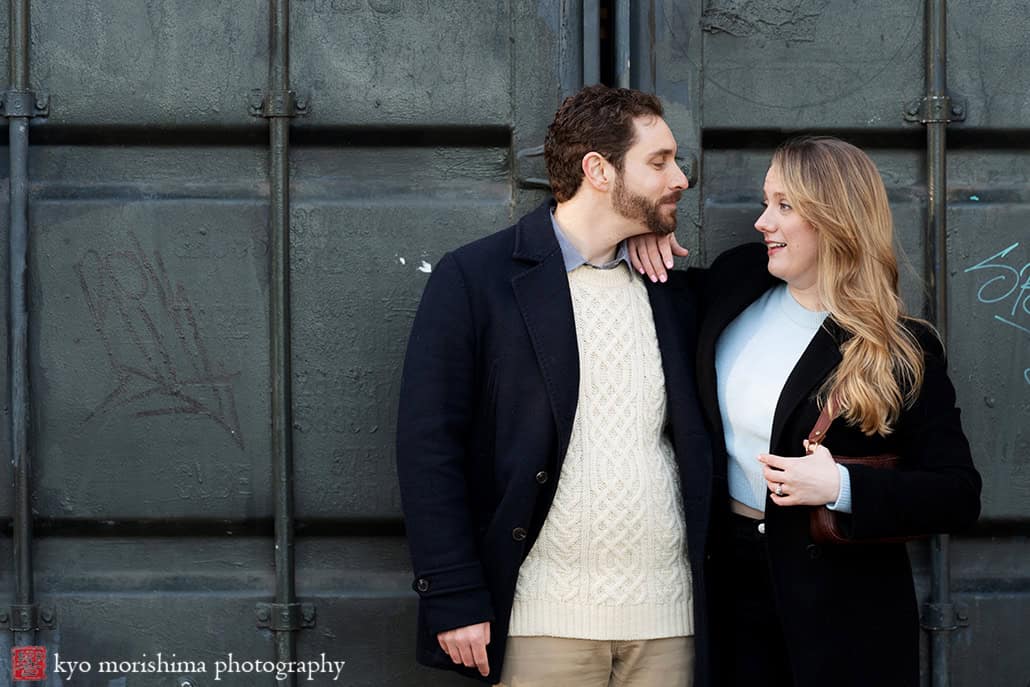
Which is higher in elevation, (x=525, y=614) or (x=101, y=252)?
(x=101, y=252)

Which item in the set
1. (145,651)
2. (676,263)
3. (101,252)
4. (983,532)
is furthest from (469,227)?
(983,532)

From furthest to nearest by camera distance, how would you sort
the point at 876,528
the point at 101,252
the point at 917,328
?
1. the point at 101,252
2. the point at 917,328
3. the point at 876,528

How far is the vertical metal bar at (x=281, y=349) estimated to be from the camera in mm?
2773

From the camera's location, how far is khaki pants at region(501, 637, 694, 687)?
2359 mm

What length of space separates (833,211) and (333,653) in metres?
1.52

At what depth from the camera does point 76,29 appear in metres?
2.82

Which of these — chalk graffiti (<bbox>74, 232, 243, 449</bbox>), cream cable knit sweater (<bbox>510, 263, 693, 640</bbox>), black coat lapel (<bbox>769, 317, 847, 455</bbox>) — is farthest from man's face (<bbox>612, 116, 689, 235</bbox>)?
chalk graffiti (<bbox>74, 232, 243, 449</bbox>)

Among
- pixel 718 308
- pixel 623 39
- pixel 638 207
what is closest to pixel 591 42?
pixel 623 39

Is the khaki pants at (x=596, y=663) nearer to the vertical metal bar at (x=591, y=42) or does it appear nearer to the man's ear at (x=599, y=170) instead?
the man's ear at (x=599, y=170)

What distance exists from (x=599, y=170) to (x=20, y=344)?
138cm

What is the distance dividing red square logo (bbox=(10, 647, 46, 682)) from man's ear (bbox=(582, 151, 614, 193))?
167 cm

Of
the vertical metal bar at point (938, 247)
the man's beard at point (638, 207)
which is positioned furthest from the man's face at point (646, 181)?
the vertical metal bar at point (938, 247)

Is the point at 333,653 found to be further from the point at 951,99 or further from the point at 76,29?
the point at 951,99

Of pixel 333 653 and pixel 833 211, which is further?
pixel 333 653
